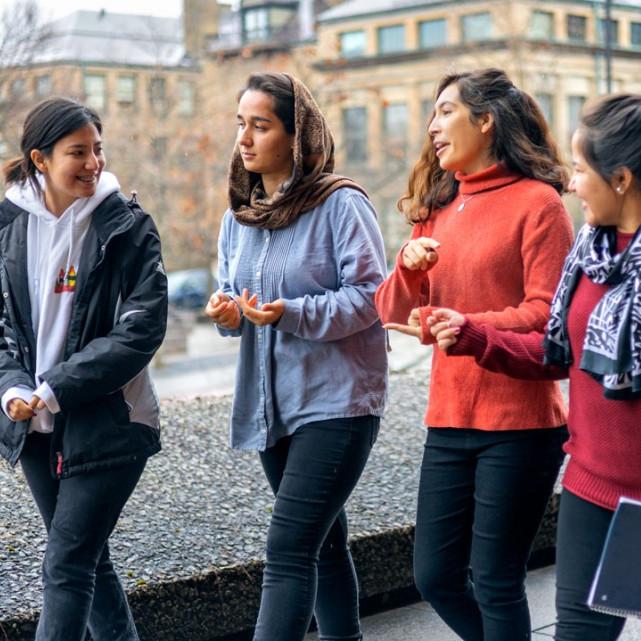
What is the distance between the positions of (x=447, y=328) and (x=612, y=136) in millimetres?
607

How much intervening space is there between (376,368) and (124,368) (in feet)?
2.47

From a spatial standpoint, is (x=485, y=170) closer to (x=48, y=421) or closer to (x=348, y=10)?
(x=48, y=421)

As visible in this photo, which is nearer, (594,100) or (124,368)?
(594,100)

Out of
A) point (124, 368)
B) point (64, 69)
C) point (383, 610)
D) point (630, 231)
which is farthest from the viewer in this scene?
point (64, 69)

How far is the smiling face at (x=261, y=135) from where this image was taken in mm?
3402

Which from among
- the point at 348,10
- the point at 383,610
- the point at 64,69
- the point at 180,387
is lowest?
the point at 180,387

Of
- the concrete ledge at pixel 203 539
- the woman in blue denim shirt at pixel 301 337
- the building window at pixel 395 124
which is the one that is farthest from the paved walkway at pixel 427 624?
the building window at pixel 395 124

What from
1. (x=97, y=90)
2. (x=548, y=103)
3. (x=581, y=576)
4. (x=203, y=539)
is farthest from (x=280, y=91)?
(x=548, y=103)

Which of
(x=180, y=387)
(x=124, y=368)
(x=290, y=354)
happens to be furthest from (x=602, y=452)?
(x=180, y=387)

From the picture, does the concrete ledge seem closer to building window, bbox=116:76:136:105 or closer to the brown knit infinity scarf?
the brown knit infinity scarf

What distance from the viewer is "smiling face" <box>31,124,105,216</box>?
10.8 feet

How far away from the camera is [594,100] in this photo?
2.72 meters

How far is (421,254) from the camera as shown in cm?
303

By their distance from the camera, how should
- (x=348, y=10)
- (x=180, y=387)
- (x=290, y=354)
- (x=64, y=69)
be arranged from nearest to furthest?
(x=290, y=354) → (x=64, y=69) → (x=180, y=387) → (x=348, y=10)
